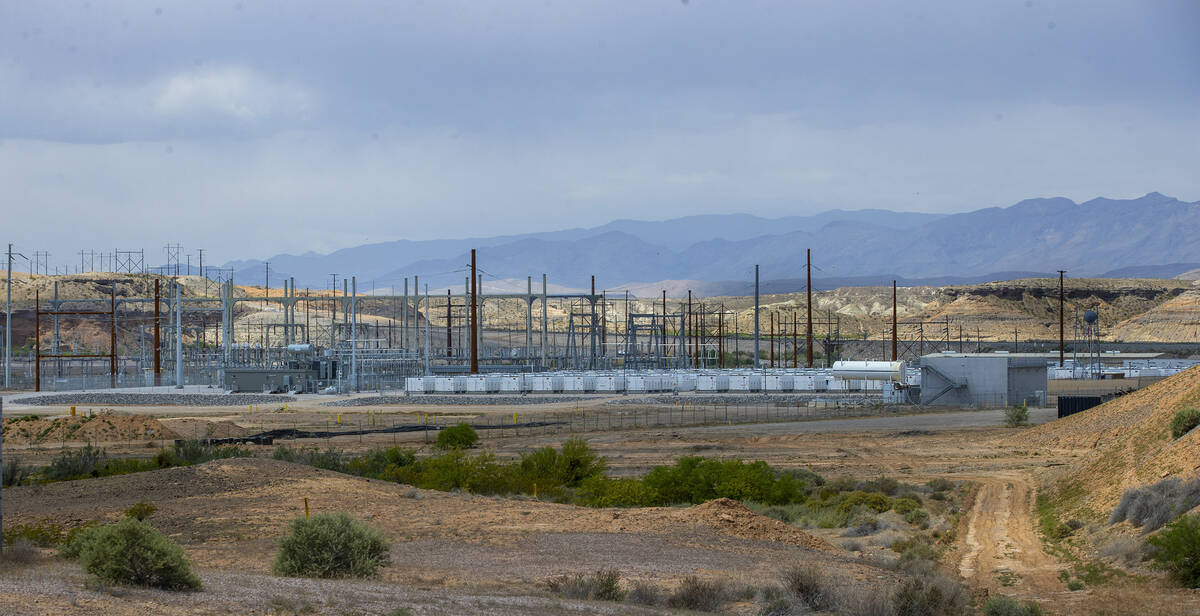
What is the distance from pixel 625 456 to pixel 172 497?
20.9 m

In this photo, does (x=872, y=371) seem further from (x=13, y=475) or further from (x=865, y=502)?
(x=13, y=475)

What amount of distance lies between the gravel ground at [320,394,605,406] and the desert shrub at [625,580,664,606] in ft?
177

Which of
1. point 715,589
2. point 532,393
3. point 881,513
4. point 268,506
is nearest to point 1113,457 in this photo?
point 881,513

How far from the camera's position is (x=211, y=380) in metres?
89.9

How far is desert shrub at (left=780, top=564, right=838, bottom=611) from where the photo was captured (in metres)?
14.7

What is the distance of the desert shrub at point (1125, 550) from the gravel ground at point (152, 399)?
59.7 meters

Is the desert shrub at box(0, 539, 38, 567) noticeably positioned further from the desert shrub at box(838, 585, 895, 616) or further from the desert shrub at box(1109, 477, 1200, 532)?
the desert shrub at box(1109, 477, 1200, 532)

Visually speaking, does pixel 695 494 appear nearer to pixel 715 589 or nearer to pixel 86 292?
pixel 715 589

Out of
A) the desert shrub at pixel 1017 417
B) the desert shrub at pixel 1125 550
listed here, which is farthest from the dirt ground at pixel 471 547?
the desert shrub at pixel 1017 417

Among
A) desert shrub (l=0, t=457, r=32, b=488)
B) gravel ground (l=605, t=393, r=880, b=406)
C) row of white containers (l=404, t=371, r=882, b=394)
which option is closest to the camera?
desert shrub (l=0, t=457, r=32, b=488)

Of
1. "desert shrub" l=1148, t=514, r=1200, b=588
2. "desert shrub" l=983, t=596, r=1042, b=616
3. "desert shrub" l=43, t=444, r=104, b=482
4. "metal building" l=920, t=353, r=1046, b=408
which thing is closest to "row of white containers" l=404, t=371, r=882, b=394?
"metal building" l=920, t=353, r=1046, b=408

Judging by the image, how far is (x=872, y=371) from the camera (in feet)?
234

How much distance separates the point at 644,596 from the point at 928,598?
3947 mm

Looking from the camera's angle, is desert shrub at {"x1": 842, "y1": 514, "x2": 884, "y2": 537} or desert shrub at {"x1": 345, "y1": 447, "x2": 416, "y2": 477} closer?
desert shrub at {"x1": 842, "y1": 514, "x2": 884, "y2": 537}
